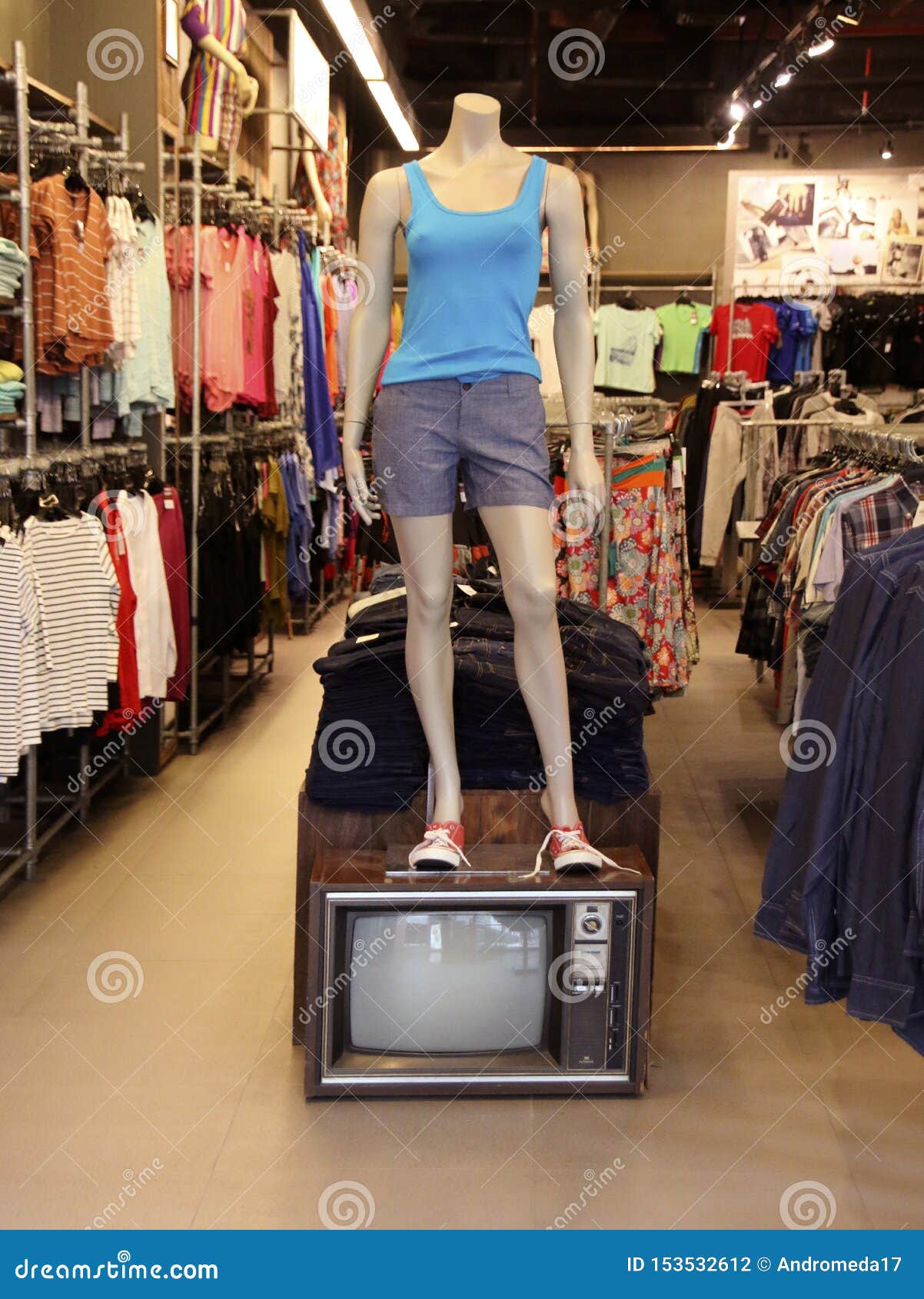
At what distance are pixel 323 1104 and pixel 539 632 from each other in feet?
3.55

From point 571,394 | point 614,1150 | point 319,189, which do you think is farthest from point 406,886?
point 319,189

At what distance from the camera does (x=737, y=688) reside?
23.4ft

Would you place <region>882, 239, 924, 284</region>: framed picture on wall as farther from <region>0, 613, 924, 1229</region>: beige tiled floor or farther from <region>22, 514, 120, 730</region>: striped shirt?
<region>22, 514, 120, 730</region>: striped shirt

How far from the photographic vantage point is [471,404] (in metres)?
2.80

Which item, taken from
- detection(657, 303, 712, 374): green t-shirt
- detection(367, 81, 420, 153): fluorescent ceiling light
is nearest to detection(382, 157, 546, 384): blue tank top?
detection(367, 81, 420, 153): fluorescent ceiling light

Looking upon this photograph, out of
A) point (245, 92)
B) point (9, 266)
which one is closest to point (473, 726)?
point (9, 266)

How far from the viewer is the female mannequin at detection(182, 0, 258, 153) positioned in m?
5.68

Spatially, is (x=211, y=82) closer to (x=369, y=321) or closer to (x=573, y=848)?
(x=369, y=321)

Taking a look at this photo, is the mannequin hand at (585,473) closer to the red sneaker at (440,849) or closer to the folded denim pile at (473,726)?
the folded denim pile at (473,726)

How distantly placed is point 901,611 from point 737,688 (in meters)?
4.68

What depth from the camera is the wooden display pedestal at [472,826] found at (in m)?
3.04

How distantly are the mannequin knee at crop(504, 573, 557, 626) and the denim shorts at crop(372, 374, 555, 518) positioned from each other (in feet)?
0.55

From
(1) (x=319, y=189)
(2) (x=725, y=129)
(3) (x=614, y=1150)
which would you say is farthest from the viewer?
(2) (x=725, y=129)

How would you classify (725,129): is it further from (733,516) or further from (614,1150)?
(614,1150)
